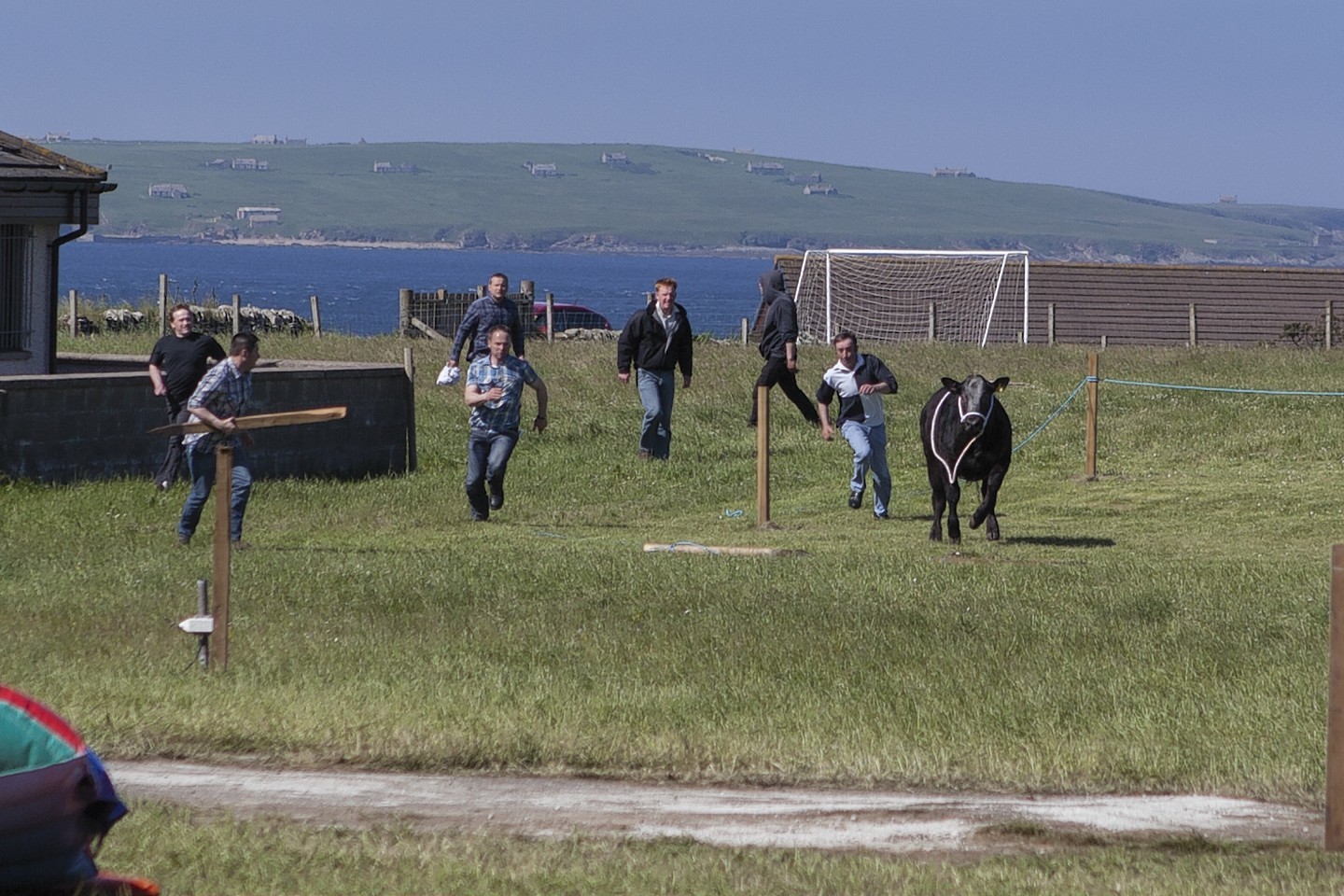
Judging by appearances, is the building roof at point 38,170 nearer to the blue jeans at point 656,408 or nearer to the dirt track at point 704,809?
the blue jeans at point 656,408

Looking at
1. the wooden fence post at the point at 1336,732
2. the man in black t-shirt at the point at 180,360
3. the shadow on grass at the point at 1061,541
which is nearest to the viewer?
the wooden fence post at the point at 1336,732

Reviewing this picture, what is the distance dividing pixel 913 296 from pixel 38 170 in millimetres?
36797

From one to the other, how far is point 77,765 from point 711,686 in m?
4.91

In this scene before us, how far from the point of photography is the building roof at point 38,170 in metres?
22.5

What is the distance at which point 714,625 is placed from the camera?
12.1m

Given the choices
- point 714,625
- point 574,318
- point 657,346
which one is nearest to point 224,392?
point 714,625

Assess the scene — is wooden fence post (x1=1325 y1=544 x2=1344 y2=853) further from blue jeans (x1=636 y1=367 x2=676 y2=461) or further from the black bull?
blue jeans (x1=636 y1=367 x2=676 y2=461)

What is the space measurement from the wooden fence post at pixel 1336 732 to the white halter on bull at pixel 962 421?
9116 millimetres

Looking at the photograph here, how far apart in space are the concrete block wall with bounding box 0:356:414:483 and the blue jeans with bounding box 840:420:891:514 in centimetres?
554

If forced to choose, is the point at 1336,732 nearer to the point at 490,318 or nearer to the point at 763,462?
the point at 763,462

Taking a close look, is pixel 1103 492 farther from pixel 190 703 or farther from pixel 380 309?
pixel 380 309

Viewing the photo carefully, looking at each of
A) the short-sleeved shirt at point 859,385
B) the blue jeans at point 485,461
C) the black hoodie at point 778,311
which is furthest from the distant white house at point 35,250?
the short-sleeved shirt at point 859,385

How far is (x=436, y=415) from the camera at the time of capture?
26266 millimetres

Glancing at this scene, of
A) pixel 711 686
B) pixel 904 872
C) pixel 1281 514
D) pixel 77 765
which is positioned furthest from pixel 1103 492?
pixel 77 765
